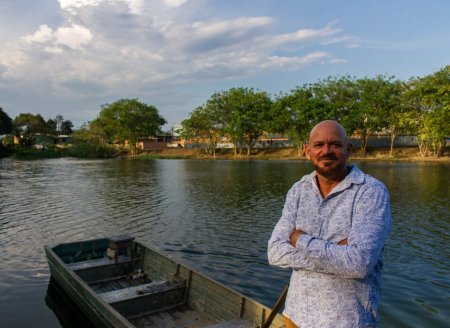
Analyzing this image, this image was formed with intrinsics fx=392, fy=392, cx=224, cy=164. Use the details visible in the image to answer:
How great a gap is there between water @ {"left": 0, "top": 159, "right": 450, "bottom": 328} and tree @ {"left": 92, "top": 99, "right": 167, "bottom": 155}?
71123 mm

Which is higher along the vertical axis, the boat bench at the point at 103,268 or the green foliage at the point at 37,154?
the green foliage at the point at 37,154

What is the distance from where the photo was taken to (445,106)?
2234 inches

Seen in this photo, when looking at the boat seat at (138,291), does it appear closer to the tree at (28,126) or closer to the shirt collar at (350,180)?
the shirt collar at (350,180)

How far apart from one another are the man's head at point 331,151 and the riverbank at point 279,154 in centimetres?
6595

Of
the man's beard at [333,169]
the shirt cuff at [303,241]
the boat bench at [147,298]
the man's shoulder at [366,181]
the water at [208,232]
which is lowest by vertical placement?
the water at [208,232]

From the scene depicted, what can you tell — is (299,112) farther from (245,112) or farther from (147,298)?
(147,298)

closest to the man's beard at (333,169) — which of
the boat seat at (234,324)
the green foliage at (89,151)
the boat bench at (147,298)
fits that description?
the boat seat at (234,324)

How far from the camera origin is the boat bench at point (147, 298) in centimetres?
852

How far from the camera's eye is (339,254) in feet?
9.36

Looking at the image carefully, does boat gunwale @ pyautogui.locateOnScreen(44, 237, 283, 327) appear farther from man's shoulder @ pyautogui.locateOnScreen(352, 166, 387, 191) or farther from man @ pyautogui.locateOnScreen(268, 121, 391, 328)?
man's shoulder @ pyautogui.locateOnScreen(352, 166, 387, 191)

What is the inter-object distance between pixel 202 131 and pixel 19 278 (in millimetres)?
79585

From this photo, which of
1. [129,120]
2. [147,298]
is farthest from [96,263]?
[129,120]

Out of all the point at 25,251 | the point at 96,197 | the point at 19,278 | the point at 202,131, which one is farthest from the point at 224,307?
the point at 202,131

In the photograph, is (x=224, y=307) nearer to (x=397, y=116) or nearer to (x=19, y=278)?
(x=19, y=278)
